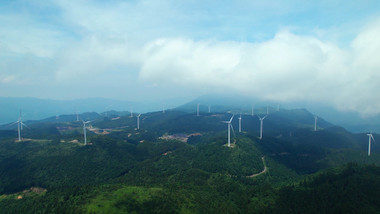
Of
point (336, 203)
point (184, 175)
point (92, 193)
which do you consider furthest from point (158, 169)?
point (336, 203)

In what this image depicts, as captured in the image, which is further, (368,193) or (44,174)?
(44,174)

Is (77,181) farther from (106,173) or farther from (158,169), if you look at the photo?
(158,169)

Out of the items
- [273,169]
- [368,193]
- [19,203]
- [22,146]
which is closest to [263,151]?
[273,169]

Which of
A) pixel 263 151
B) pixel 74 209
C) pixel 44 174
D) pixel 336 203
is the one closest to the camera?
pixel 74 209

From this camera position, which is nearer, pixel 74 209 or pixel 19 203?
pixel 74 209

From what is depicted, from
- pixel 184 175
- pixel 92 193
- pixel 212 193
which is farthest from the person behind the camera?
pixel 184 175

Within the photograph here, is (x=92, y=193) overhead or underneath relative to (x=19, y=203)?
overhead

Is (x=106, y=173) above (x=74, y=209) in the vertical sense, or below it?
below

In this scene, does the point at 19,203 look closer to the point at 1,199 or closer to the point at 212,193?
the point at 1,199

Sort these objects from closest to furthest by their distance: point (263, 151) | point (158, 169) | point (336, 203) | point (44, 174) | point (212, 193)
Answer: point (336, 203) → point (212, 193) → point (44, 174) → point (158, 169) → point (263, 151)
